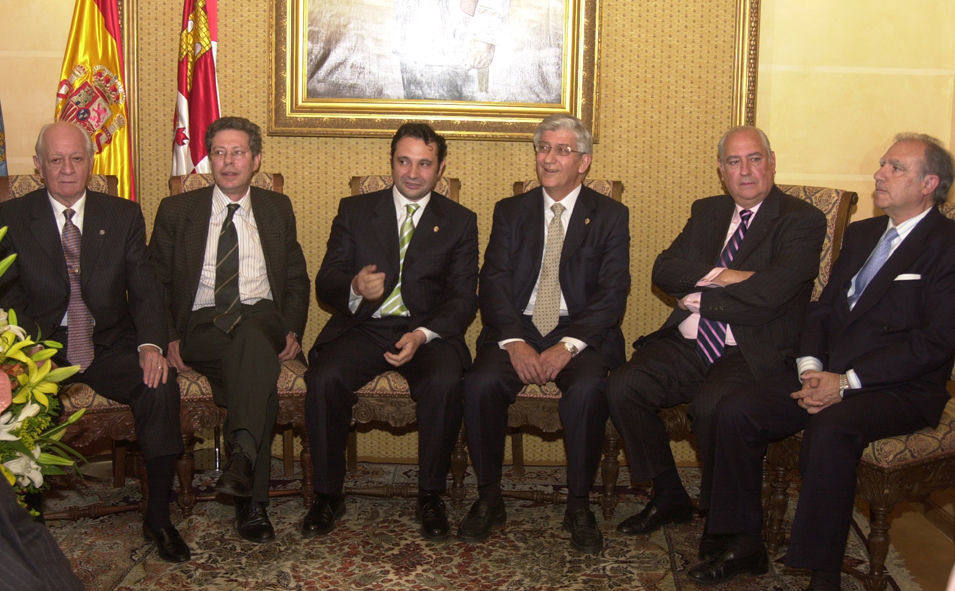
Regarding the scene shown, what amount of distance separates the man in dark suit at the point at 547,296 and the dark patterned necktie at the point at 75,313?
5.21 feet

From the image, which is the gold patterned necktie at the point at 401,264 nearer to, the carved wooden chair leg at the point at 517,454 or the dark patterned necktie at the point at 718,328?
the carved wooden chair leg at the point at 517,454

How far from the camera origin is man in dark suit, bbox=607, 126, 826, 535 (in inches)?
143

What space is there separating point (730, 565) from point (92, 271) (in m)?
2.80

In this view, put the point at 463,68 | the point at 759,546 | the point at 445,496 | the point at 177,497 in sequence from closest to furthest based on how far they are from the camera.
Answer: the point at 759,546 → the point at 177,497 → the point at 445,496 → the point at 463,68

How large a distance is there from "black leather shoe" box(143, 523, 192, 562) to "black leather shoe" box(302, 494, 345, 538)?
48 centimetres

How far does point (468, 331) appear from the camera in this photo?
16.0ft

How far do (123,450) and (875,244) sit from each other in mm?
3494

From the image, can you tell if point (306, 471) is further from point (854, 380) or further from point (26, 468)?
point (854, 380)

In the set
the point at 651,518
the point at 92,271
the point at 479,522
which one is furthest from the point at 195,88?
the point at 651,518

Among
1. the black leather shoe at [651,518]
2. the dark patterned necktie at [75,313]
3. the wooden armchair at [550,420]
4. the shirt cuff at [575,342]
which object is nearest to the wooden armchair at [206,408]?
A: the dark patterned necktie at [75,313]

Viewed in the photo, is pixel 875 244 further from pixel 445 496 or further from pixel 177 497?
pixel 177 497

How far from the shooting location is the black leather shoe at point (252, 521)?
367 cm

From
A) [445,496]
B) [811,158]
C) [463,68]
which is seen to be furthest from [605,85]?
[445,496]

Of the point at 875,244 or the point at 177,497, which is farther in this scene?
the point at 177,497
